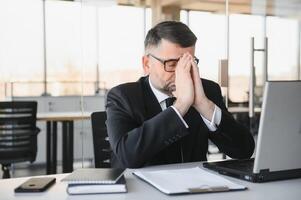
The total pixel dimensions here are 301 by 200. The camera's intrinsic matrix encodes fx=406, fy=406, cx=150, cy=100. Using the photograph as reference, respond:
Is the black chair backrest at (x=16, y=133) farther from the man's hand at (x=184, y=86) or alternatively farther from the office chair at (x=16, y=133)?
the man's hand at (x=184, y=86)

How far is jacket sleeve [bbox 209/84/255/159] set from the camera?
167 centimetres

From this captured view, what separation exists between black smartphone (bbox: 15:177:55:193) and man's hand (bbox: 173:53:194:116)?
53 cm

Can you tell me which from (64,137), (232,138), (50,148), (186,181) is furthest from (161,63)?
(50,148)

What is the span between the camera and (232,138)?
5.56 ft

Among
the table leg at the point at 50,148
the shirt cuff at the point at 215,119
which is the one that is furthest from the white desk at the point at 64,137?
the shirt cuff at the point at 215,119

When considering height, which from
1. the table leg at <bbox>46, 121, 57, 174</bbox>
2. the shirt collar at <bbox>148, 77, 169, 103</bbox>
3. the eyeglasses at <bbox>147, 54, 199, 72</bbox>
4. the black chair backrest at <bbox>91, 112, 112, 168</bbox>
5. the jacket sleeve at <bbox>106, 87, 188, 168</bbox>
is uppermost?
the eyeglasses at <bbox>147, 54, 199, 72</bbox>

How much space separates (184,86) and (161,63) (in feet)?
0.51

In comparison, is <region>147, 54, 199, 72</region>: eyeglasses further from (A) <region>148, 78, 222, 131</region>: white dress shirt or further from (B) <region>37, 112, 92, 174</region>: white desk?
(B) <region>37, 112, 92, 174</region>: white desk

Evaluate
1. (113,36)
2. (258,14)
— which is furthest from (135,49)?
(258,14)

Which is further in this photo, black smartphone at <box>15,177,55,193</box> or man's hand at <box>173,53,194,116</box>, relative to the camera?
man's hand at <box>173,53,194,116</box>

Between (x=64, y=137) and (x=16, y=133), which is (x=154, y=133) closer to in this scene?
(x=16, y=133)

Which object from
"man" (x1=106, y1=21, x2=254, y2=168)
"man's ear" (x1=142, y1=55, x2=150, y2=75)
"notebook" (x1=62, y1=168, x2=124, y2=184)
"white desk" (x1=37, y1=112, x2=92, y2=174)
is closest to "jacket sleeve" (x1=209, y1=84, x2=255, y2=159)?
"man" (x1=106, y1=21, x2=254, y2=168)

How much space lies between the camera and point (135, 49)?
25.5 ft

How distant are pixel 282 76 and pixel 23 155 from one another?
18.9ft
